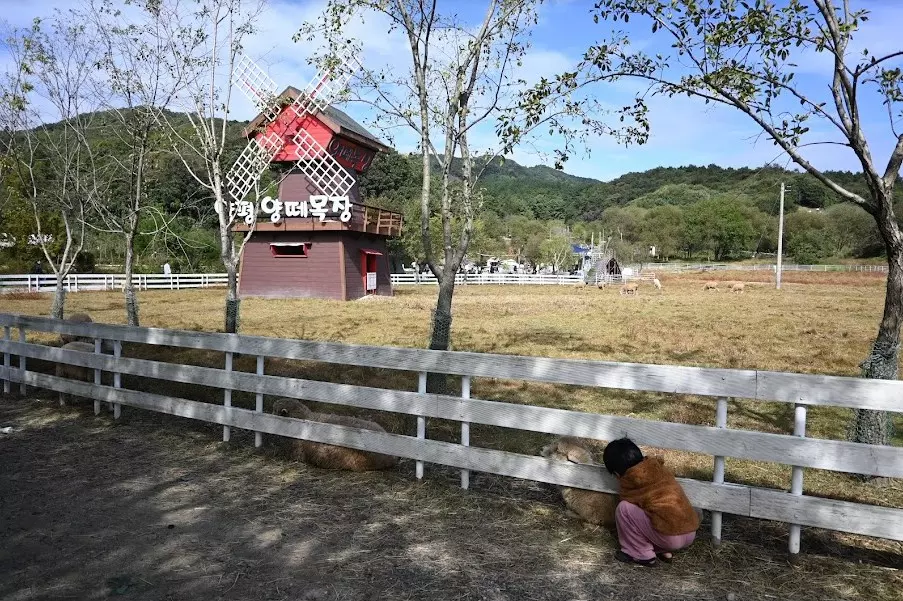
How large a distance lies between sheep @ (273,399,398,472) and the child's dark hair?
2275mm

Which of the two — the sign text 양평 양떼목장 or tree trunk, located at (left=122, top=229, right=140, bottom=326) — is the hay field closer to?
tree trunk, located at (left=122, top=229, right=140, bottom=326)

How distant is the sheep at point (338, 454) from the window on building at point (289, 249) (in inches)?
1000

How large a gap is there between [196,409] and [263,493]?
6.35 feet

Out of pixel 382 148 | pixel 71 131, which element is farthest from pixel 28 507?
pixel 382 148

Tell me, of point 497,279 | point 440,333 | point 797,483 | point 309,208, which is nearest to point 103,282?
point 309,208

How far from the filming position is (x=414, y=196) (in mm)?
66938

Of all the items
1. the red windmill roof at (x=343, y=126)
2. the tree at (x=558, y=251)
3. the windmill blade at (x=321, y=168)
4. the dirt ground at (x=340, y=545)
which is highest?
the red windmill roof at (x=343, y=126)

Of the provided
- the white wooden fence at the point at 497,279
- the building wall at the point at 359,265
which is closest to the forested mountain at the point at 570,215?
the white wooden fence at the point at 497,279

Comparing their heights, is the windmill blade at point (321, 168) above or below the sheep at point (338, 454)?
above

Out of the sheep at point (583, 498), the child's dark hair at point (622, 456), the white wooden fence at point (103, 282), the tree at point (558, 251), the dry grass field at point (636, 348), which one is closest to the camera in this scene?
the child's dark hair at point (622, 456)

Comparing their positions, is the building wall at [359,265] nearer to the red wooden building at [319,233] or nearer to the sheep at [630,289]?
the red wooden building at [319,233]

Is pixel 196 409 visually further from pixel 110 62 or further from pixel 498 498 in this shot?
pixel 110 62

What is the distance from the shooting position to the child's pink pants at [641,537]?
153 inches

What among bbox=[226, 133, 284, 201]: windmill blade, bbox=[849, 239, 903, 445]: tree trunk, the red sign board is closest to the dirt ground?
bbox=[849, 239, 903, 445]: tree trunk
